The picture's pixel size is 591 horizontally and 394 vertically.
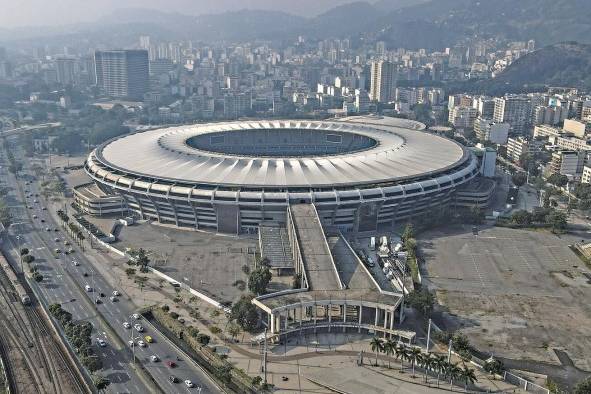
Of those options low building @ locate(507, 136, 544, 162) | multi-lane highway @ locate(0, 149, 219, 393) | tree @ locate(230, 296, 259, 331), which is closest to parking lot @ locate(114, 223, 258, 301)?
tree @ locate(230, 296, 259, 331)

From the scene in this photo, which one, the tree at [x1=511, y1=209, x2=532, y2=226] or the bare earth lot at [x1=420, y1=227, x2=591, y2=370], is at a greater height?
the tree at [x1=511, y1=209, x2=532, y2=226]

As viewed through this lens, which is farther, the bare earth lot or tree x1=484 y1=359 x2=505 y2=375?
the bare earth lot

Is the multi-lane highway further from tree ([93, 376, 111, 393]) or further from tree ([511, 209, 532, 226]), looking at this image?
tree ([511, 209, 532, 226])

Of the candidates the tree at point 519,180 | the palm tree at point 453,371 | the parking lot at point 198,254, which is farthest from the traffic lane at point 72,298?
the tree at point 519,180

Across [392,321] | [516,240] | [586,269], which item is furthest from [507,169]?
[392,321]

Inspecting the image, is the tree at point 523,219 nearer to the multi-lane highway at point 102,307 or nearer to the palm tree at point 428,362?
the palm tree at point 428,362

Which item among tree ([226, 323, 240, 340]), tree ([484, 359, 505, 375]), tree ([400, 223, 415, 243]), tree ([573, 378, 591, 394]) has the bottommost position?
tree ([226, 323, 240, 340])

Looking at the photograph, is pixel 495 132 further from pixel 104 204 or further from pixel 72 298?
pixel 72 298
